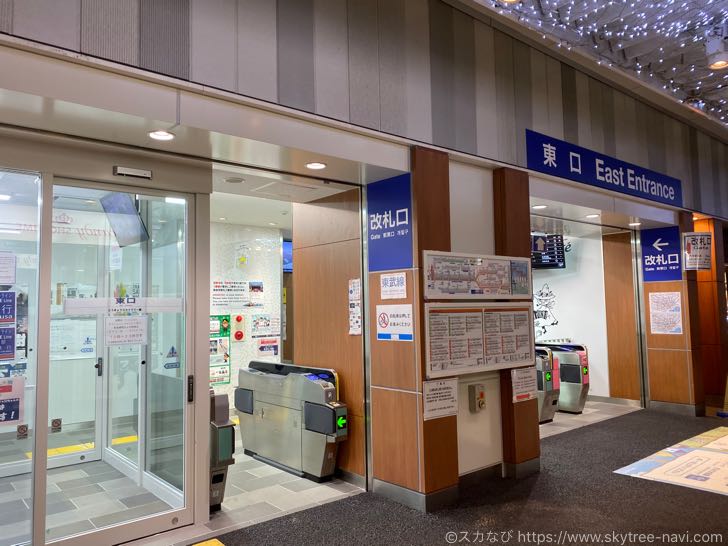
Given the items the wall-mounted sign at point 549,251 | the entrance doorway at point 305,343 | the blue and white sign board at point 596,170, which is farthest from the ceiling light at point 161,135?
the wall-mounted sign at point 549,251

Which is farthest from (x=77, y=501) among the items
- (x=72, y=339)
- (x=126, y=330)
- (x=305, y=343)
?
(x=305, y=343)

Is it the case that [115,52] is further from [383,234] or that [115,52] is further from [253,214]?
[253,214]

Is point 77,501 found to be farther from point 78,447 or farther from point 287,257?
point 287,257

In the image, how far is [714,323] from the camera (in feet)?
26.2

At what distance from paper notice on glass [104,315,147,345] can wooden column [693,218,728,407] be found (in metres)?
7.69

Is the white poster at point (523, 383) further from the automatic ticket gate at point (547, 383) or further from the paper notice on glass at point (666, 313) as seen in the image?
the paper notice on glass at point (666, 313)

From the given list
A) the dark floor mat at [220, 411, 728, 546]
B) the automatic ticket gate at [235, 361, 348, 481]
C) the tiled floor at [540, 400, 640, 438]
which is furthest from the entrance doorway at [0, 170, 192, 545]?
the tiled floor at [540, 400, 640, 438]

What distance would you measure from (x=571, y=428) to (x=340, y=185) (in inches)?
168

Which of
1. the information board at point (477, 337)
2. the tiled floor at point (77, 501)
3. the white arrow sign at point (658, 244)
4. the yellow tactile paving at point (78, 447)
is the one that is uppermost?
the white arrow sign at point (658, 244)

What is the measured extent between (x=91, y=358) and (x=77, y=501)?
3.10ft

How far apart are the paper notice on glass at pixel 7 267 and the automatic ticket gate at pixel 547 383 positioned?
5552 millimetres

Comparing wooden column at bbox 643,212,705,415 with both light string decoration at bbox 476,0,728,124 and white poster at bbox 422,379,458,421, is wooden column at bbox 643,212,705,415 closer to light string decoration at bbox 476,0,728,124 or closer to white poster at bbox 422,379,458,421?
light string decoration at bbox 476,0,728,124

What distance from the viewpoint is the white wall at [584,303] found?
8.17 metres

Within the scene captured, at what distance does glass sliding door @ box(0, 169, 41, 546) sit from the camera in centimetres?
311
